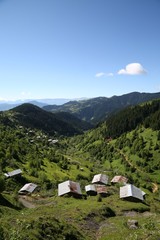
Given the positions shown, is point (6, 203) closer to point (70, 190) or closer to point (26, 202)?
point (26, 202)

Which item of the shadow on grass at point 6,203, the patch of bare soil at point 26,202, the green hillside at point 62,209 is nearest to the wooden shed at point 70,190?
the green hillside at point 62,209

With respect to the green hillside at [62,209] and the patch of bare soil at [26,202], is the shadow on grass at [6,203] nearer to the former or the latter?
the green hillside at [62,209]

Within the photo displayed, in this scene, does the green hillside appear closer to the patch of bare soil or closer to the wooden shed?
the patch of bare soil

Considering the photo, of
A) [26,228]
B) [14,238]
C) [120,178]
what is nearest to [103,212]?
[26,228]

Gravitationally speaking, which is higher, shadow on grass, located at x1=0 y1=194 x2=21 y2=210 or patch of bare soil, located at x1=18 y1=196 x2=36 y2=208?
shadow on grass, located at x1=0 y1=194 x2=21 y2=210

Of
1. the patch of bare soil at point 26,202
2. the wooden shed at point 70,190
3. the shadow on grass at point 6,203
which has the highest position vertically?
the shadow on grass at point 6,203

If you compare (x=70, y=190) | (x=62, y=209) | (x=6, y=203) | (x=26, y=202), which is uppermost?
(x=6, y=203)

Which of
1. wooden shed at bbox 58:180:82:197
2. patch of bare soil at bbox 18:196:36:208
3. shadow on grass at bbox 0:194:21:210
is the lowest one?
wooden shed at bbox 58:180:82:197

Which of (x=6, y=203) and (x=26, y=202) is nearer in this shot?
(x=6, y=203)

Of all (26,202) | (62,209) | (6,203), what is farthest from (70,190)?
(6,203)

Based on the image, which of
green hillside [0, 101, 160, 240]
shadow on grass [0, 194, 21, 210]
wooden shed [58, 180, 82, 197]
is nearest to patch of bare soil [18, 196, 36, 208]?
green hillside [0, 101, 160, 240]

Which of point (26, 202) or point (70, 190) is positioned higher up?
→ point (26, 202)

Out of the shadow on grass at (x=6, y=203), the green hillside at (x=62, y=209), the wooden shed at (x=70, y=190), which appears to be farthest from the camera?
the wooden shed at (x=70, y=190)

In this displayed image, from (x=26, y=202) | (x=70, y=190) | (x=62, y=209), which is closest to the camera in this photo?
(x=62, y=209)
